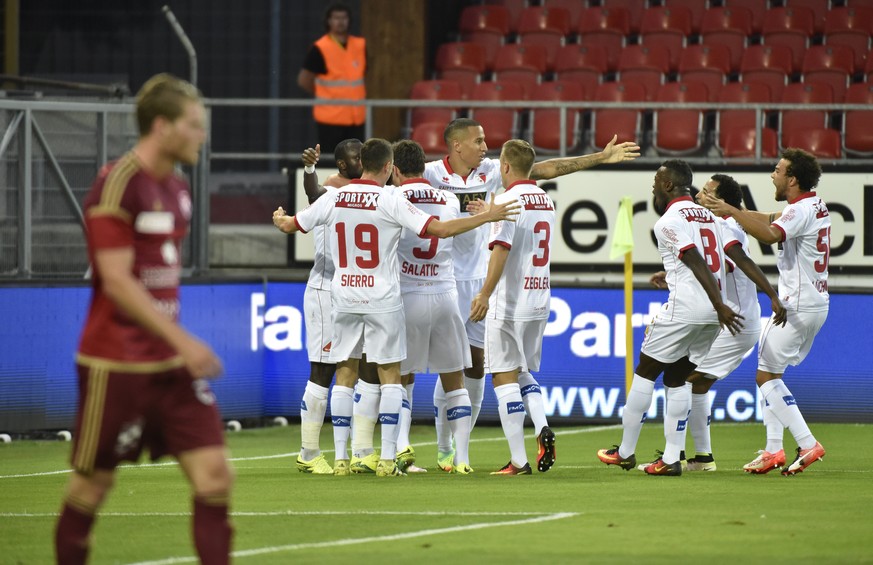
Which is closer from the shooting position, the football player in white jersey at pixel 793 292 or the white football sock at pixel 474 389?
the football player in white jersey at pixel 793 292

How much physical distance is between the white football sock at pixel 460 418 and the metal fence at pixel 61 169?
486 cm

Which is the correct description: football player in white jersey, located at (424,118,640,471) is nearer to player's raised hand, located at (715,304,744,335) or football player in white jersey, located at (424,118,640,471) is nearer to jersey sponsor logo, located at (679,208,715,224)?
jersey sponsor logo, located at (679,208,715,224)

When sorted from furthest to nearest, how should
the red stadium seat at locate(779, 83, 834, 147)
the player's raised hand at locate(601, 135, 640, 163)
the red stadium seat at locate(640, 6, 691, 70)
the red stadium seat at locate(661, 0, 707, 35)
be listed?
the red stadium seat at locate(661, 0, 707, 35), the red stadium seat at locate(640, 6, 691, 70), the red stadium seat at locate(779, 83, 834, 147), the player's raised hand at locate(601, 135, 640, 163)

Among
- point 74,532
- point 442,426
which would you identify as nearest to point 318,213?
point 442,426

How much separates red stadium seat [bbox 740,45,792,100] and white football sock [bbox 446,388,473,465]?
8.98 m

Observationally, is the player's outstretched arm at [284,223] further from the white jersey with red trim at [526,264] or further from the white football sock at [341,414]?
the white jersey with red trim at [526,264]

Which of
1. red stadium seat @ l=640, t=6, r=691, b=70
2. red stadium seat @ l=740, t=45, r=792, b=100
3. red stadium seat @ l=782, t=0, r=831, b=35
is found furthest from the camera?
red stadium seat @ l=640, t=6, r=691, b=70

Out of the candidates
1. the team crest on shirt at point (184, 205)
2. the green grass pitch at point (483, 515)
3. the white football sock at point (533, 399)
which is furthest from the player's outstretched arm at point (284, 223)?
the team crest on shirt at point (184, 205)

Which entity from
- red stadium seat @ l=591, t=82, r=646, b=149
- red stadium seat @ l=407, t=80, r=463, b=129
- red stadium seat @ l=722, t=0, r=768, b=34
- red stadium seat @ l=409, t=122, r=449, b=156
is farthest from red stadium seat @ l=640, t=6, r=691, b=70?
red stadium seat @ l=409, t=122, r=449, b=156

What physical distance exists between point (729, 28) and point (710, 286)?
10.0 metres

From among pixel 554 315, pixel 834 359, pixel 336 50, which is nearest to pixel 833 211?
pixel 834 359

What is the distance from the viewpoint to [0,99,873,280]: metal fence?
13.2m

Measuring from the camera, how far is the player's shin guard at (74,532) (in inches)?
206

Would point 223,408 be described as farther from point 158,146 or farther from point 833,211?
point 158,146
